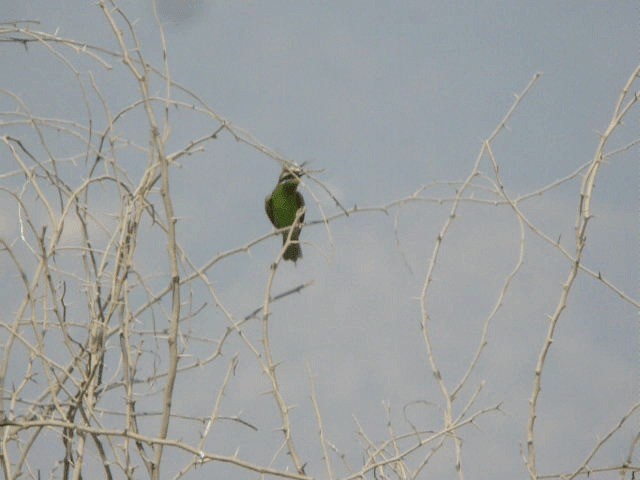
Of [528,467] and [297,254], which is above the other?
[297,254]

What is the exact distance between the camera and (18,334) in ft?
8.36

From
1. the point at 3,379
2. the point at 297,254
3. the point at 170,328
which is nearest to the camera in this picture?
the point at 170,328

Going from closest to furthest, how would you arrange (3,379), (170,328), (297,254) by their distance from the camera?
1. (170,328)
2. (3,379)
3. (297,254)

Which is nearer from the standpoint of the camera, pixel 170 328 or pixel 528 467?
pixel 170 328

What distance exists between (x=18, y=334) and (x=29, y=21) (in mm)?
923

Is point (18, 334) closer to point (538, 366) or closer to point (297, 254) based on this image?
point (538, 366)

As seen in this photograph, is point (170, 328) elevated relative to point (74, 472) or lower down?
elevated

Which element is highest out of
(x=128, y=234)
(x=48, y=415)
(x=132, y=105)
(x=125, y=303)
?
(x=132, y=105)

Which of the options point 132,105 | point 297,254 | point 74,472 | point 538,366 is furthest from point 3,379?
point 297,254

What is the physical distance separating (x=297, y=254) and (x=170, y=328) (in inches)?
118

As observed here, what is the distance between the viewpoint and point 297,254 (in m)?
5.43

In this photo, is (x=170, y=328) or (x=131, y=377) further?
(x=131, y=377)

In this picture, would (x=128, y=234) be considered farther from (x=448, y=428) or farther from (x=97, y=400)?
(x=448, y=428)

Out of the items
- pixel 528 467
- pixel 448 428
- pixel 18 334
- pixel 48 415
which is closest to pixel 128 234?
pixel 18 334
